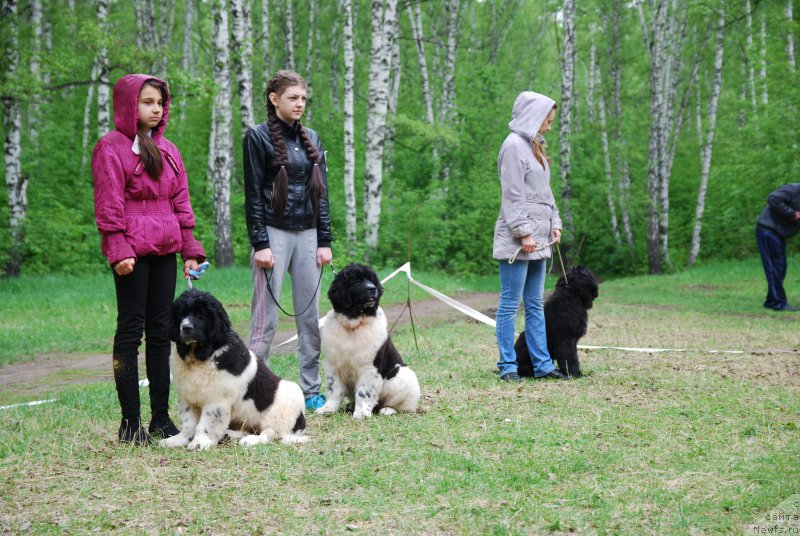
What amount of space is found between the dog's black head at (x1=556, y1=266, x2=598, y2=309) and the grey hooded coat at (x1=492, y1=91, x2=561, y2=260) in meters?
0.33

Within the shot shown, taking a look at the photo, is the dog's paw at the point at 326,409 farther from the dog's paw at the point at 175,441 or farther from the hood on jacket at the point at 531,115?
the hood on jacket at the point at 531,115

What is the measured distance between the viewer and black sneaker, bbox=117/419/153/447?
4.83 metres

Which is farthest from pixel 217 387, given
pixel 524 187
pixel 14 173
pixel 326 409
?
pixel 14 173

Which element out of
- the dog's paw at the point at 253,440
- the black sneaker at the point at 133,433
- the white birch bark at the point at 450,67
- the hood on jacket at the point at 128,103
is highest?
the white birch bark at the point at 450,67

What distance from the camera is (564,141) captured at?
2400cm

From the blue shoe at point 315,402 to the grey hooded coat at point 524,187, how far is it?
215 cm

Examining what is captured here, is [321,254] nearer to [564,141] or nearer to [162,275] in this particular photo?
[162,275]

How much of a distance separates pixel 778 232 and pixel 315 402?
406 inches

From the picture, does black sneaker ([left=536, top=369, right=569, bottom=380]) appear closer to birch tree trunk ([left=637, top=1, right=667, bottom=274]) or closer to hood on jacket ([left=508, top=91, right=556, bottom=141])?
hood on jacket ([left=508, top=91, right=556, bottom=141])

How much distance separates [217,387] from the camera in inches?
185

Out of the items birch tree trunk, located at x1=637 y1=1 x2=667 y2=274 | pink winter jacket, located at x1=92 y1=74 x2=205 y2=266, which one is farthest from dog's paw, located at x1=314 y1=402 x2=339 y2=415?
birch tree trunk, located at x1=637 y1=1 x2=667 y2=274

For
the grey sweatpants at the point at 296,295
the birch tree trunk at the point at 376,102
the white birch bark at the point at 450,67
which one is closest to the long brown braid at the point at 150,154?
the grey sweatpants at the point at 296,295

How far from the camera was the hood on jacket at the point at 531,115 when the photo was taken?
23.4 ft

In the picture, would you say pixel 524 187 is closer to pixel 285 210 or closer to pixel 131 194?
pixel 285 210
